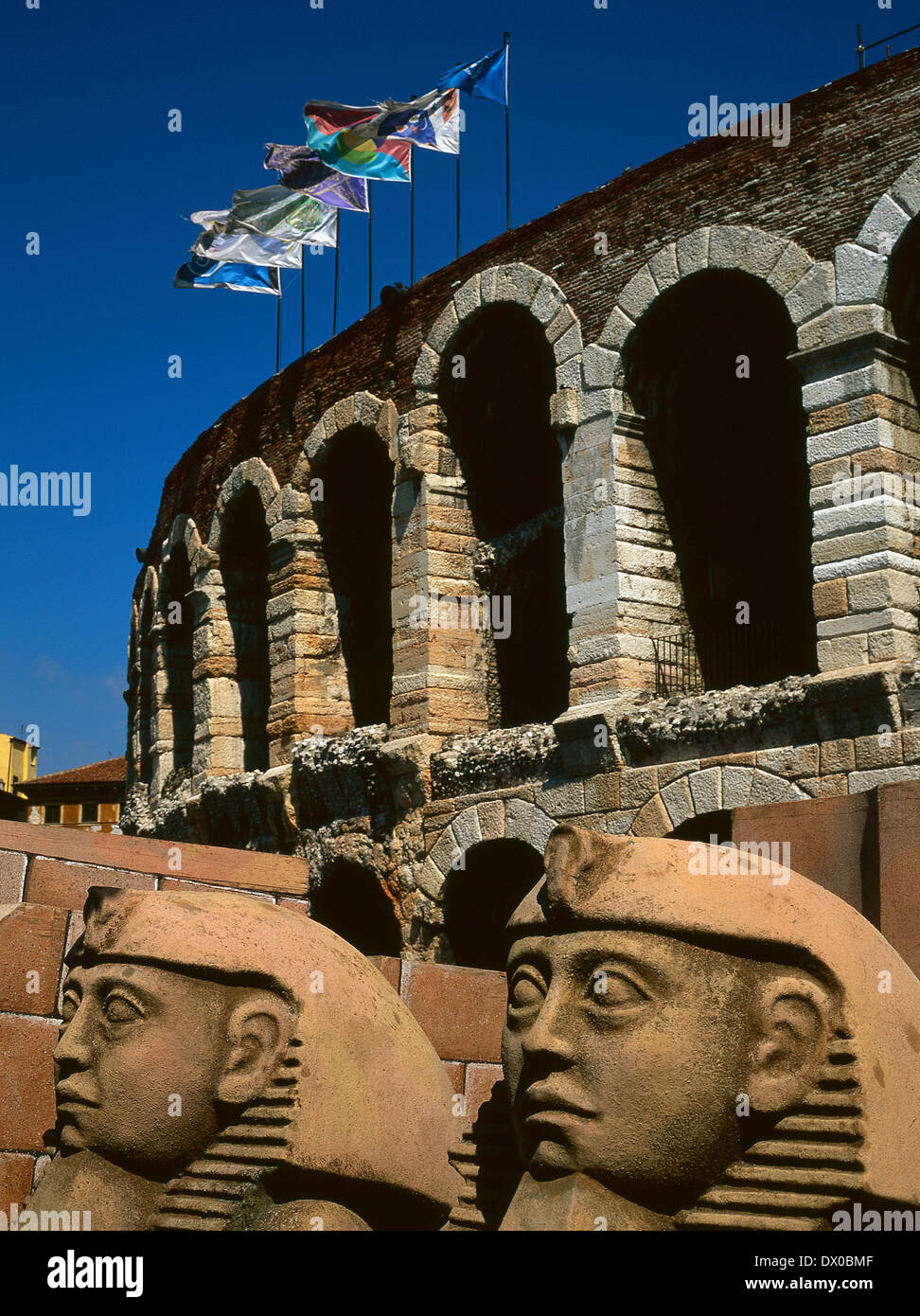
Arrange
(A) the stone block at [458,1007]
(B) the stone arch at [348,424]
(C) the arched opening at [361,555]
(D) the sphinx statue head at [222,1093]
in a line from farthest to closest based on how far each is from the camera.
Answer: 1. (C) the arched opening at [361,555]
2. (B) the stone arch at [348,424]
3. (A) the stone block at [458,1007]
4. (D) the sphinx statue head at [222,1093]

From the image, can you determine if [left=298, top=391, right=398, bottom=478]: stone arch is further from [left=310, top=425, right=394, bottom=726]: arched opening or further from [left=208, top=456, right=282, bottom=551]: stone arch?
[left=208, top=456, right=282, bottom=551]: stone arch

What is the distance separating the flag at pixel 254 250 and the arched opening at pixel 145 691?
14.8 feet

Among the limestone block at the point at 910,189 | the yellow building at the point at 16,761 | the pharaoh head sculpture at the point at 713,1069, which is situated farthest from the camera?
the yellow building at the point at 16,761

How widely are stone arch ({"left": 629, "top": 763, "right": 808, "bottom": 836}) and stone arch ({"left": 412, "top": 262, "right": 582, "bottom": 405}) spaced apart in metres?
3.50

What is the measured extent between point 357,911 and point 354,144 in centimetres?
756

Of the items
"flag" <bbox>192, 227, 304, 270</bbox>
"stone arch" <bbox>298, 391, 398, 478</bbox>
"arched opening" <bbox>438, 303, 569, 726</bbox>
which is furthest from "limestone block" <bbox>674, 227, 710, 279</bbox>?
"flag" <bbox>192, 227, 304, 270</bbox>

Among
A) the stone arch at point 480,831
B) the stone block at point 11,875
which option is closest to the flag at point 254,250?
the stone arch at point 480,831

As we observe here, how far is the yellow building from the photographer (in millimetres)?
43000

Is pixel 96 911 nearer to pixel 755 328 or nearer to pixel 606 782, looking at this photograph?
pixel 606 782

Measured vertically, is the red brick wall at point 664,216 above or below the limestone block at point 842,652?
above

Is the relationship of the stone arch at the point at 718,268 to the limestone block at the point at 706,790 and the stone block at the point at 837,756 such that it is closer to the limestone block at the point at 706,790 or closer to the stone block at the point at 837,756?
the stone block at the point at 837,756

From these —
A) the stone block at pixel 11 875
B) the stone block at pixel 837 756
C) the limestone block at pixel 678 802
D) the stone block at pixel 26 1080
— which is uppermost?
the stone block at pixel 837 756

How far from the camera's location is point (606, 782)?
36.9ft

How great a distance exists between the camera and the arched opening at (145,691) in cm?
1931
